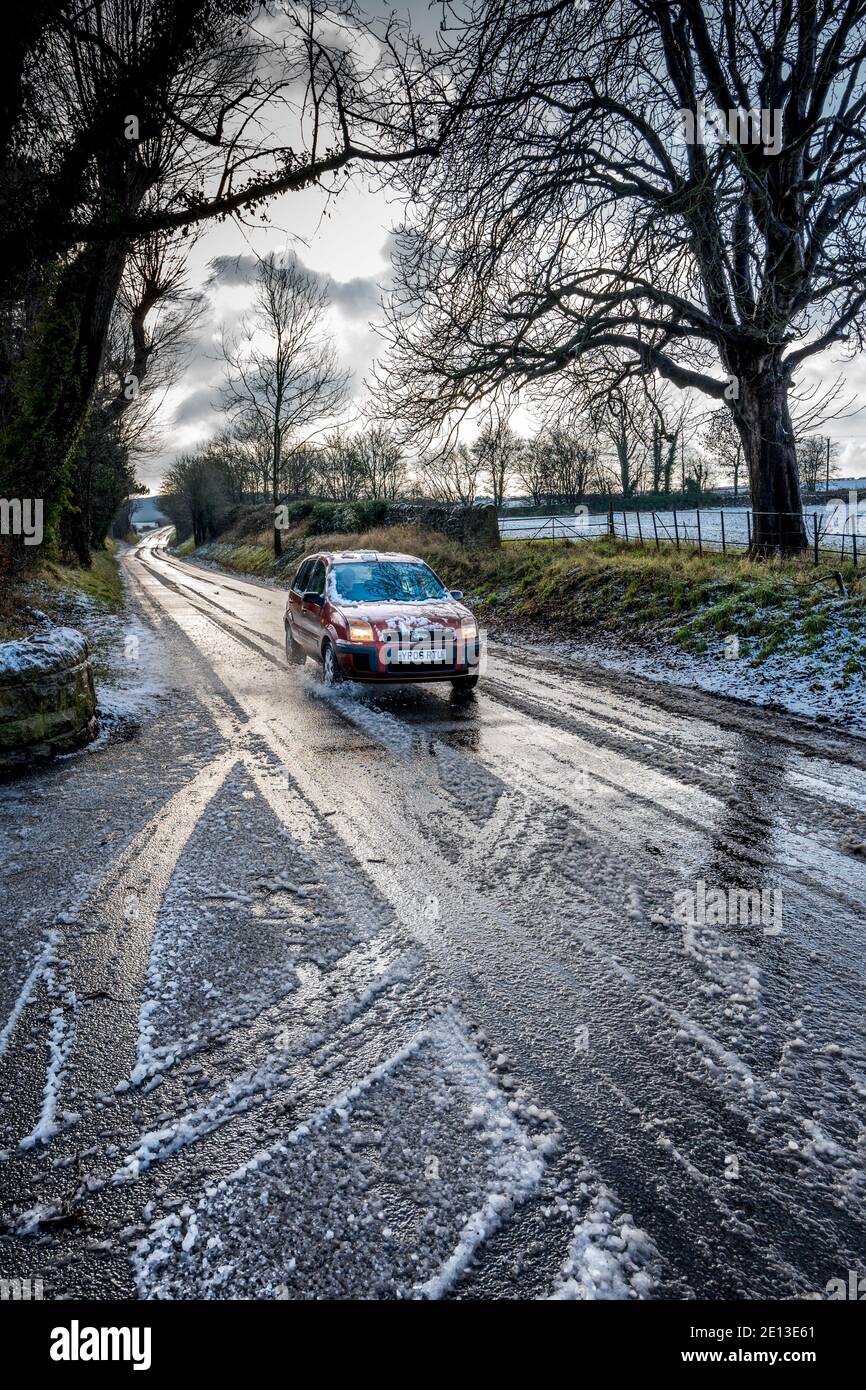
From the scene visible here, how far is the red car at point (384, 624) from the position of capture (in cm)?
775

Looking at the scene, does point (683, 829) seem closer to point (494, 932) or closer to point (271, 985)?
point (494, 932)

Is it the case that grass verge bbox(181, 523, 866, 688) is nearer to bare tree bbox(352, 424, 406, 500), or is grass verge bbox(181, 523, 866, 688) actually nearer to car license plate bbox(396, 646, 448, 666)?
car license plate bbox(396, 646, 448, 666)

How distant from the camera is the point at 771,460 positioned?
13.6 m

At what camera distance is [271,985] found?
291 cm

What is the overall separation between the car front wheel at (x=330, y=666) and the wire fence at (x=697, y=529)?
29.4 feet

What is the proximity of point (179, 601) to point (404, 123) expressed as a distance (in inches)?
592

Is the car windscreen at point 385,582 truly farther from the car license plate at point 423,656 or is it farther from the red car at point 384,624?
the car license plate at point 423,656

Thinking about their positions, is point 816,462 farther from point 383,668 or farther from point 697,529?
point 383,668

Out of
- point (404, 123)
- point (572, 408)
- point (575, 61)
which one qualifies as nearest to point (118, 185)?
point (404, 123)
